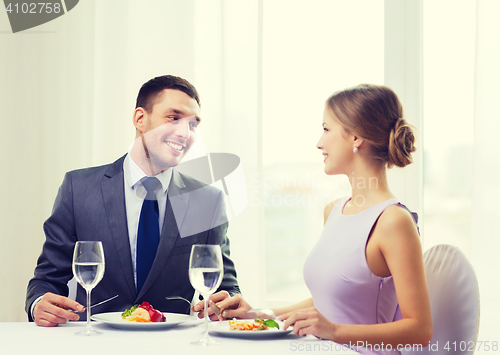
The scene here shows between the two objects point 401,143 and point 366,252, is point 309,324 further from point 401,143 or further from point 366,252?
point 401,143

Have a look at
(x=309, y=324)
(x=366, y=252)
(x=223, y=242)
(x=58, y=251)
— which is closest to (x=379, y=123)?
(x=366, y=252)

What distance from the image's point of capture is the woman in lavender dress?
1171 mm

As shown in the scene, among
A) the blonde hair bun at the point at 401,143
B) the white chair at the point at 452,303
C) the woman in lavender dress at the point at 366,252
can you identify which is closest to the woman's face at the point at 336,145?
the woman in lavender dress at the point at 366,252

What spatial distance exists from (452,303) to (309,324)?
424 millimetres

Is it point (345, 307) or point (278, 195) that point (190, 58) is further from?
point (345, 307)

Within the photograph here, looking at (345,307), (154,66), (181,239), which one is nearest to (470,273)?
(345,307)

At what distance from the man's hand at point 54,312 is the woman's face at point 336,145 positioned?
893 millimetres

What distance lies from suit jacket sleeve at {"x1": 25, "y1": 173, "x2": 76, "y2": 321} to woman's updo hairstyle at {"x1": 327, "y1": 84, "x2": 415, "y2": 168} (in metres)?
1.10

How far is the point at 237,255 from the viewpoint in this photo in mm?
2488

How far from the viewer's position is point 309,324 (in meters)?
1.08

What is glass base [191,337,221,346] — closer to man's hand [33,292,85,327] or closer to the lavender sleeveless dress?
man's hand [33,292,85,327]

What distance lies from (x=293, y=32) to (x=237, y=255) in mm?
1296

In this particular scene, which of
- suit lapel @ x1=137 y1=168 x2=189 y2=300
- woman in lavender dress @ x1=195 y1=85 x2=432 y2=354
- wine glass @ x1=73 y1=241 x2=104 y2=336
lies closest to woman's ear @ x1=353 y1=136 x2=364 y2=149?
woman in lavender dress @ x1=195 y1=85 x2=432 y2=354

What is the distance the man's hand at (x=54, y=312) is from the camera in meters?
1.19
